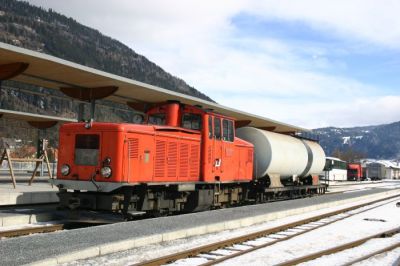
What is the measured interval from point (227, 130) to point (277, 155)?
4.75 meters

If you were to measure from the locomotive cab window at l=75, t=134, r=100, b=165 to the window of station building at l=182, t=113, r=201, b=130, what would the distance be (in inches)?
143

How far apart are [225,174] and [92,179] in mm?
6069

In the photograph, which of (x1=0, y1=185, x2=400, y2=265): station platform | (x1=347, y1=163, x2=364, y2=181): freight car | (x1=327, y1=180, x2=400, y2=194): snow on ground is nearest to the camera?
(x1=0, y1=185, x2=400, y2=265): station platform

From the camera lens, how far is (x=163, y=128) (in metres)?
13.5

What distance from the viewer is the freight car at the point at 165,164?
1203cm

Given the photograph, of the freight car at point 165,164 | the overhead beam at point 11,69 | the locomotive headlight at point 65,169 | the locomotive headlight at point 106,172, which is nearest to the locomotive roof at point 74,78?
the overhead beam at point 11,69

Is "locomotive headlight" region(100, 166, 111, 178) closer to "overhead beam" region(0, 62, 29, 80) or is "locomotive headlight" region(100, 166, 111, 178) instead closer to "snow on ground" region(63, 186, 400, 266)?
"snow on ground" region(63, 186, 400, 266)

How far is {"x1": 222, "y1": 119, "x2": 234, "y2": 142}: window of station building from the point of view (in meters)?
16.4

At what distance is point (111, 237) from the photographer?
956 cm

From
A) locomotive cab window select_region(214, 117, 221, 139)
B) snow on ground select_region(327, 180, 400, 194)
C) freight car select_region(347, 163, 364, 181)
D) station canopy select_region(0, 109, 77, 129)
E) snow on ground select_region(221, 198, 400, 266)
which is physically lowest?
snow on ground select_region(221, 198, 400, 266)

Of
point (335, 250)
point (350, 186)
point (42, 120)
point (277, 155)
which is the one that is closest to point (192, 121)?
point (277, 155)

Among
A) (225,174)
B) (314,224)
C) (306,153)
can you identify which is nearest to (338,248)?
(314,224)

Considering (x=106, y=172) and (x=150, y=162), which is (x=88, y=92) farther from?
(x=106, y=172)

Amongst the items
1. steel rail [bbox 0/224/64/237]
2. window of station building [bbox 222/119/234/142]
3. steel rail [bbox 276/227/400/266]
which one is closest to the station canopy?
window of station building [bbox 222/119/234/142]
